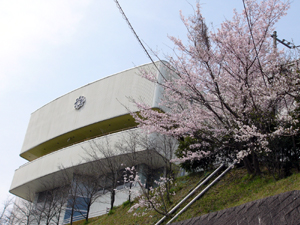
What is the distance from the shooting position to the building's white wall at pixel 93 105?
70.2 ft

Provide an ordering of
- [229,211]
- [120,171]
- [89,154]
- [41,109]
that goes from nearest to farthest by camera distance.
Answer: [229,211] → [120,171] → [89,154] → [41,109]

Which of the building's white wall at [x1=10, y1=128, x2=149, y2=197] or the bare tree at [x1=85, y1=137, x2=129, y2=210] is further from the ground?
the building's white wall at [x1=10, y1=128, x2=149, y2=197]

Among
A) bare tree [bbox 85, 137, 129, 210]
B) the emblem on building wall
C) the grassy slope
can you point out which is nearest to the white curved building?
the emblem on building wall

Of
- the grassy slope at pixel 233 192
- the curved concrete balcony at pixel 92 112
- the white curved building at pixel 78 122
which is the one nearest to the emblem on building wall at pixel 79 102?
the white curved building at pixel 78 122

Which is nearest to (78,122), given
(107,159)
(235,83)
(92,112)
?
(92,112)

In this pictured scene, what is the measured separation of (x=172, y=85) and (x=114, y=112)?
41.9 ft

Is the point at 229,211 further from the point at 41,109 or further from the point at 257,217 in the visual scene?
the point at 41,109

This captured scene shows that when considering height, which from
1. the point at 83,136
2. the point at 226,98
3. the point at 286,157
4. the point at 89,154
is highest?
the point at 83,136

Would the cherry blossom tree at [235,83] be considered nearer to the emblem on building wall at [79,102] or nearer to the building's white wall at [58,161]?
the building's white wall at [58,161]

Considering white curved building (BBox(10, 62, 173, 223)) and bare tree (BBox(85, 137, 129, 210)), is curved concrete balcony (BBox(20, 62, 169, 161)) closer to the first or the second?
white curved building (BBox(10, 62, 173, 223))

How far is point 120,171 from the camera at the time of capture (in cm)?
1834

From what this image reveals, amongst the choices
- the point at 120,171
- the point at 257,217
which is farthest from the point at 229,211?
the point at 120,171

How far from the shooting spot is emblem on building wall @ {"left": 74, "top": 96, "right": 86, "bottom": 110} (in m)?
24.2

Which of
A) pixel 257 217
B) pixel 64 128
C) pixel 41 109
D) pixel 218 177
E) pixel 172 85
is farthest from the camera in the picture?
pixel 41 109
